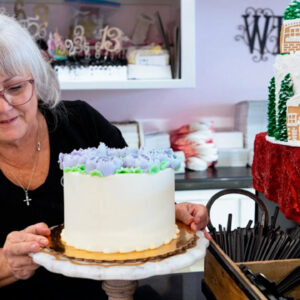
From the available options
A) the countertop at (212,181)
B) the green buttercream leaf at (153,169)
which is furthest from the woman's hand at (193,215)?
the countertop at (212,181)

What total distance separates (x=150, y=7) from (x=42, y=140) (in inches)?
63.8

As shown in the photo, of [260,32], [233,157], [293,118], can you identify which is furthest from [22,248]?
[260,32]

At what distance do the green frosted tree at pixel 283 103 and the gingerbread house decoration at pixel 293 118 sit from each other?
0.02m

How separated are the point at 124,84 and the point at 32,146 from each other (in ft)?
3.77

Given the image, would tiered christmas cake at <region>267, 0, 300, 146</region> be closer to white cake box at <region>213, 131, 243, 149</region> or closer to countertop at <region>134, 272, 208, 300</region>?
countertop at <region>134, 272, 208, 300</region>

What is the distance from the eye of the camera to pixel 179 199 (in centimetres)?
249

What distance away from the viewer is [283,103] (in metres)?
1.24

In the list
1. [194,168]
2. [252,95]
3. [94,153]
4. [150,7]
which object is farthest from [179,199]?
[94,153]

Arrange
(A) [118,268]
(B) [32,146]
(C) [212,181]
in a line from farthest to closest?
1. (C) [212,181]
2. (B) [32,146]
3. (A) [118,268]

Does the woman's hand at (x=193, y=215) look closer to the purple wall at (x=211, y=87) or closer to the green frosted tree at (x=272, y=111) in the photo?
the green frosted tree at (x=272, y=111)

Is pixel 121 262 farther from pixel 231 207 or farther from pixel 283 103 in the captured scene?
pixel 231 207

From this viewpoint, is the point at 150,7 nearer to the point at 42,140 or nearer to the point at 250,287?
the point at 42,140

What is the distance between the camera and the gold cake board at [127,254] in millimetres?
888

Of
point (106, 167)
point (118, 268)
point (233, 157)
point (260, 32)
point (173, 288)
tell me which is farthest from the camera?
point (260, 32)
